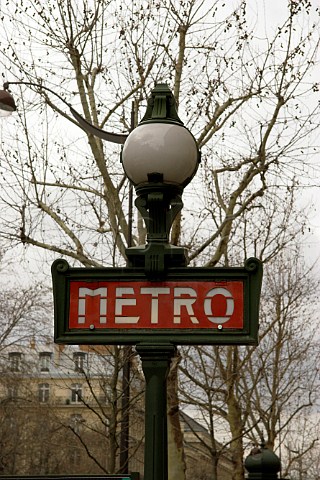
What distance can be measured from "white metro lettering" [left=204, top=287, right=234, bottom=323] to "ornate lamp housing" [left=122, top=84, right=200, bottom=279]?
0.19 meters

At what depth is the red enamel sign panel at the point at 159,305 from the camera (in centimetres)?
418

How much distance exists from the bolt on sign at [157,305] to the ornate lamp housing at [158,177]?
0.26 feet

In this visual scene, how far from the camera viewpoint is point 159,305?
422cm

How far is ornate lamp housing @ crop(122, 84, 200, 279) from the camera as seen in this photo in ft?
13.9

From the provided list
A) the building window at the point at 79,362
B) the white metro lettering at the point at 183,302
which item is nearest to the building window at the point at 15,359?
the building window at the point at 79,362

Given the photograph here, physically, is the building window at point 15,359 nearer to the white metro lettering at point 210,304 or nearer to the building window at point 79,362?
the building window at point 79,362

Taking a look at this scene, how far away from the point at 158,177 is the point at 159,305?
0.55 metres

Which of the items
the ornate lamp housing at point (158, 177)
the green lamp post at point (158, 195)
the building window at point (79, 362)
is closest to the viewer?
the green lamp post at point (158, 195)

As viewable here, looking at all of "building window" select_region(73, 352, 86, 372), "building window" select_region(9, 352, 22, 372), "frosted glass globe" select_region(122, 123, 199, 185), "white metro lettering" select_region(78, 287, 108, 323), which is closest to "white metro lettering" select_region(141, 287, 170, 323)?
"white metro lettering" select_region(78, 287, 108, 323)

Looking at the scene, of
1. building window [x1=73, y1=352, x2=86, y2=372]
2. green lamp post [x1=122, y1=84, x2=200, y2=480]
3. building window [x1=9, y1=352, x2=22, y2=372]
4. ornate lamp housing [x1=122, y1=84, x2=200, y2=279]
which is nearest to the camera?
green lamp post [x1=122, y1=84, x2=200, y2=480]

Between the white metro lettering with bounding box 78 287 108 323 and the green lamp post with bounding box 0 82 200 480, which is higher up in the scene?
the green lamp post with bounding box 0 82 200 480

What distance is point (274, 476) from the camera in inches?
112

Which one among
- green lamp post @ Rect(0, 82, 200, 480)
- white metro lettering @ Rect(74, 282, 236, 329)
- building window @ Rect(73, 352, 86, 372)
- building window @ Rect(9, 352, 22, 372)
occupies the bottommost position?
white metro lettering @ Rect(74, 282, 236, 329)

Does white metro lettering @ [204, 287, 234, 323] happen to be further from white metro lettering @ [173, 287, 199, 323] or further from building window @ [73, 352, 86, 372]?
building window @ [73, 352, 86, 372]
